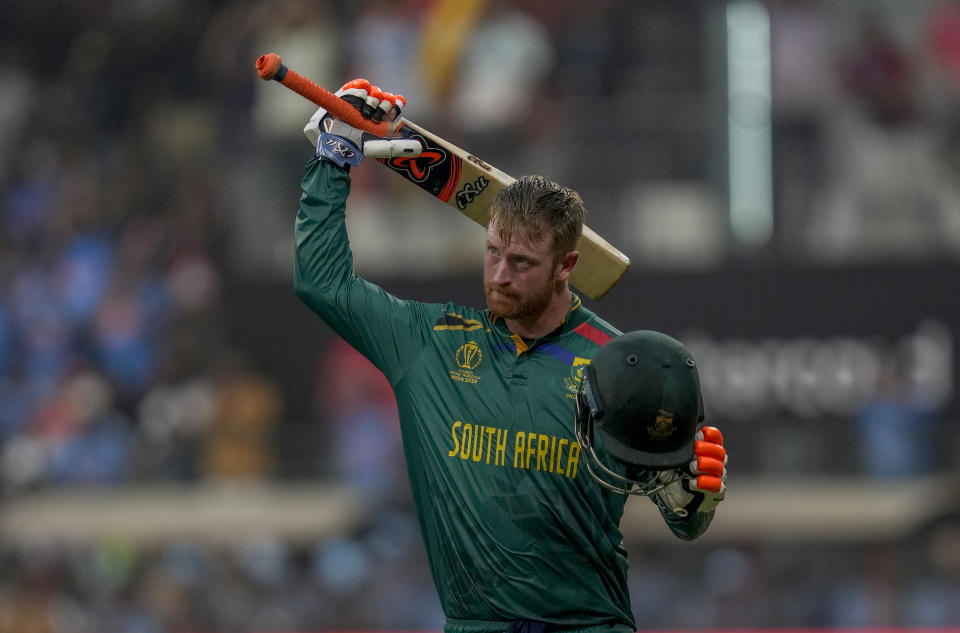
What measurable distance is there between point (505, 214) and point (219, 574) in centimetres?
610

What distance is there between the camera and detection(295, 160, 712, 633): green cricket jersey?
11.5ft

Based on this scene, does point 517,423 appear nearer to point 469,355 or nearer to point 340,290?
point 469,355

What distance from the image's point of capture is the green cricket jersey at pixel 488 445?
11.5 feet

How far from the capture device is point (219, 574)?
915cm

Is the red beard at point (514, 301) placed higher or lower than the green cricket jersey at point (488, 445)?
higher

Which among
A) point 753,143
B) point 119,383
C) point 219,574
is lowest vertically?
point 219,574

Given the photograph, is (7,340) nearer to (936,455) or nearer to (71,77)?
(71,77)

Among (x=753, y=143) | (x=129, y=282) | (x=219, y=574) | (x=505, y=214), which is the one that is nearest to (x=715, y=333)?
(x=753, y=143)

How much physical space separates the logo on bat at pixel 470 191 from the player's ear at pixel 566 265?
588 millimetres

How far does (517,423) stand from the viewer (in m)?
3.56

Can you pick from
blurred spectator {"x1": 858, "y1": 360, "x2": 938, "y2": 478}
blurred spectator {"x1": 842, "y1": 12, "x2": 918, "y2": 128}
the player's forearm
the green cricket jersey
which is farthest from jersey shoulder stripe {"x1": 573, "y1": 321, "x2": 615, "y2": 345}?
blurred spectator {"x1": 842, "y1": 12, "x2": 918, "y2": 128}

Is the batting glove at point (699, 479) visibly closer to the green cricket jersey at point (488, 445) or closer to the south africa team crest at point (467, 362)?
the green cricket jersey at point (488, 445)

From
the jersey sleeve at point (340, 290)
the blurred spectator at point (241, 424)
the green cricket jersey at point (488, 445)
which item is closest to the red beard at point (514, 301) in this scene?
the green cricket jersey at point (488, 445)

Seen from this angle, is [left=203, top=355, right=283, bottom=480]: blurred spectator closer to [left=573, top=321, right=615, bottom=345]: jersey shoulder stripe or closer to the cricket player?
the cricket player
